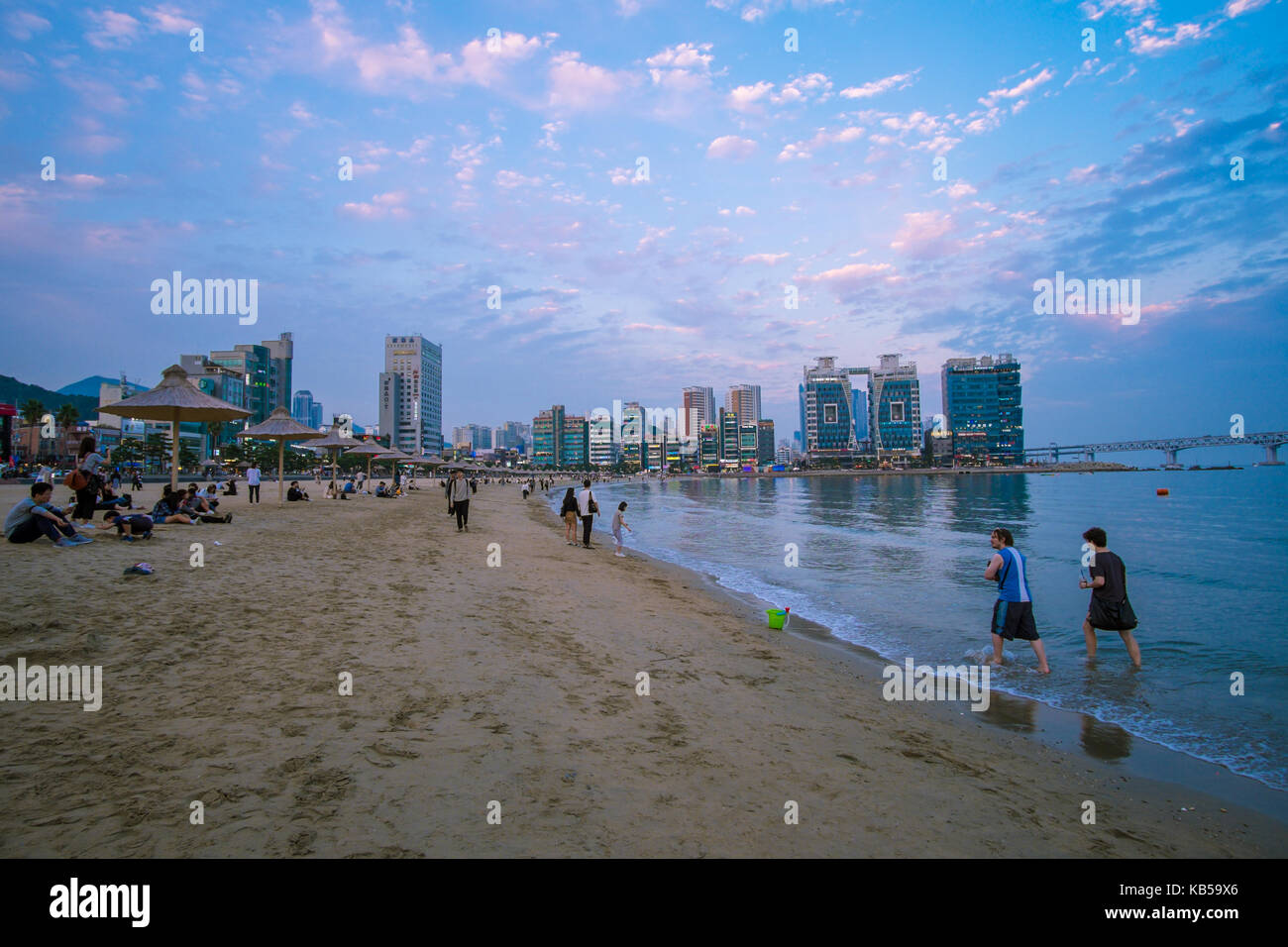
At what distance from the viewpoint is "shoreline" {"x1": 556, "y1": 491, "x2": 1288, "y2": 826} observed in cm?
504

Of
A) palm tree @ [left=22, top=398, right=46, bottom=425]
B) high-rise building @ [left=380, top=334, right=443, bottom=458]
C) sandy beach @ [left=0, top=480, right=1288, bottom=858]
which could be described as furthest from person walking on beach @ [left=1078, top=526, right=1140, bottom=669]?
high-rise building @ [left=380, top=334, right=443, bottom=458]

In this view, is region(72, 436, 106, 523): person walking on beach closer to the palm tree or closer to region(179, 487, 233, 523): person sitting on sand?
region(179, 487, 233, 523): person sitting on sand

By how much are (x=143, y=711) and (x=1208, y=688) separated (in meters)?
12.1

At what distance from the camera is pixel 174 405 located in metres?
15.2

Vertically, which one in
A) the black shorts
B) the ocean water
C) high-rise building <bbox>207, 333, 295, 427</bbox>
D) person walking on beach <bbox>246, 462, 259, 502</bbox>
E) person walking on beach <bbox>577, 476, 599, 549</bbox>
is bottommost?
the ocean water

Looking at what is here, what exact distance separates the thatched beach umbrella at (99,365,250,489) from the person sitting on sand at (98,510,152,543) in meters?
3.75

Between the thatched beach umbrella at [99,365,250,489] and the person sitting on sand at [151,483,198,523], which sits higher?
the thatched beach umbrella at [99,365,250,489]

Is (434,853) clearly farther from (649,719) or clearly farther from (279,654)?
(279,654)

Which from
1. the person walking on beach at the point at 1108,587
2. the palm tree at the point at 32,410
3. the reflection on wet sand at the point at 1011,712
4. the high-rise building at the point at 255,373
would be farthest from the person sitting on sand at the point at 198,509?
the high-rise building at the point at 255,373

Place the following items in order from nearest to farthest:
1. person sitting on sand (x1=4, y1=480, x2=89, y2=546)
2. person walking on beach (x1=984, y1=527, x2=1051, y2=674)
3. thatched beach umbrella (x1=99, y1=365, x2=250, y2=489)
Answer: person walking on beach (x1=984, y1=527, x2=1051, y2=674), person sitting on sand (x1=4, y1=480, x2=89, y2=546), thatched beach umbrella (x1=99, y1=365, x2=250, y2=489)

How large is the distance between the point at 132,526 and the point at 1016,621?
16.2 m

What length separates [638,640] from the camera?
8.48 metres

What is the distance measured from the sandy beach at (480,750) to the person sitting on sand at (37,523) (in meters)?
1.98

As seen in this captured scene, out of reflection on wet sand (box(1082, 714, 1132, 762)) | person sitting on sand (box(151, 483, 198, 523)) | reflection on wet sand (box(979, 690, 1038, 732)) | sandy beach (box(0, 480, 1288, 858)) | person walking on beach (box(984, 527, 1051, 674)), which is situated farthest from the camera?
person sitting on sand (box(151, 483, 198, 523))
